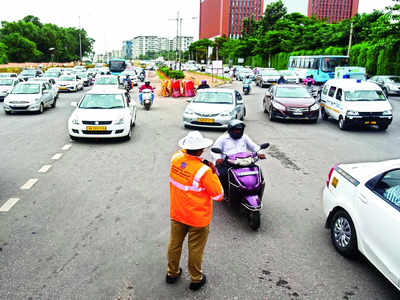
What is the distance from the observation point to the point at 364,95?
1544 centimetres

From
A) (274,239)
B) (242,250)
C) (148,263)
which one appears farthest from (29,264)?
(274,239)

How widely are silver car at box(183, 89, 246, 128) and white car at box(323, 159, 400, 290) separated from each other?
29.2 feet

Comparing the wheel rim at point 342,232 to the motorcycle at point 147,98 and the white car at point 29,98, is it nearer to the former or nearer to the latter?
the motorcycle at point 147,98

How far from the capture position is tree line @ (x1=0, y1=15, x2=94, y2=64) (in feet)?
275

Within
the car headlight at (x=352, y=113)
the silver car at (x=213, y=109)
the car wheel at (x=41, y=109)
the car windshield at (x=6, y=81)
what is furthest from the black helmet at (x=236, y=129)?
the car windshield at (x=6, y=81)

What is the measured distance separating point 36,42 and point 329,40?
240 ft

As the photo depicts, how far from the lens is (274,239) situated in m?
5.54

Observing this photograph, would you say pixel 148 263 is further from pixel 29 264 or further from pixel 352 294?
pixel 352 294

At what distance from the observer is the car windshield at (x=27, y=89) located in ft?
63.1

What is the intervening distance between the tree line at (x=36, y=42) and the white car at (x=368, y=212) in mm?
80542

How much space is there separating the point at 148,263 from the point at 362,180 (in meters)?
2.76

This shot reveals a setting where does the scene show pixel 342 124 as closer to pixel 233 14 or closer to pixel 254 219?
pixel 254 219

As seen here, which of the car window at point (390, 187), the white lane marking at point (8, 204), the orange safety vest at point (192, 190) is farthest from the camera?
the white lane marking at point (8, 204)

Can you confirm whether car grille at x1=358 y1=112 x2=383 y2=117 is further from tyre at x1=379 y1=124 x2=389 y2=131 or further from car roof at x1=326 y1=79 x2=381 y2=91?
car roof at x1=326 y1=79 x2=381 y2=91
